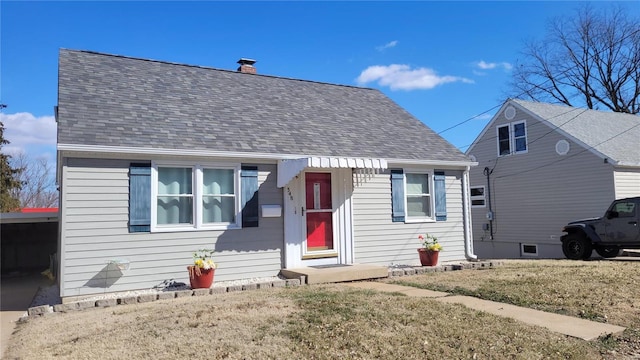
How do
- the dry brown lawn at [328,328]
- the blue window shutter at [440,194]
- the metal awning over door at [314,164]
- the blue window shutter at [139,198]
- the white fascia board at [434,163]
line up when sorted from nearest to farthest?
the dry brown lawn at [328,328]
the blue window shutter at [139,198]
the metal awning over door at [314,164]
the white fascia board at [434,163]
the blue window shutter at [440,194]

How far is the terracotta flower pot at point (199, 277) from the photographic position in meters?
7.54

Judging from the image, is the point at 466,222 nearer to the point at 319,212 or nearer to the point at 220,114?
the point at 319,212

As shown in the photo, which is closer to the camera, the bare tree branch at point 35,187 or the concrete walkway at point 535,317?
the concrete walkway at point 535,317

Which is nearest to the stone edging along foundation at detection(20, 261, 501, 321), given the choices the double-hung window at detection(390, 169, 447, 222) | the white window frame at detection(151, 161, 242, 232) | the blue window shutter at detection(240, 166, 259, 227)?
the white window frame at detection(151, 161, 242, 232)

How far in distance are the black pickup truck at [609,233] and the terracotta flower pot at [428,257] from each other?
214 inches

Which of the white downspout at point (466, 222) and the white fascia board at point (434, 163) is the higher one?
the white fascia board at point (434, 163)

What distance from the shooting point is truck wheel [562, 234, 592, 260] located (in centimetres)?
1252

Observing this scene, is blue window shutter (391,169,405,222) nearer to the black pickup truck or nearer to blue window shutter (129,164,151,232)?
blue window shutter (129,164,151,232)

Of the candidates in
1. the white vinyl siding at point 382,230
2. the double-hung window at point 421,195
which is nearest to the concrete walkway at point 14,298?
the white vinyl siding at point 382,230

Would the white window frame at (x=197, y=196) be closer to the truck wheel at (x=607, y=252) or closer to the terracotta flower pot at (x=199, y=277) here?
the terracotta flower pot at (x=199, y=277)

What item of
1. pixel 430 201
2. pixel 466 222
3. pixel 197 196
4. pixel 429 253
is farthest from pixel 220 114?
pixel 466 222

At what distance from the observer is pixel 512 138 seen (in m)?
17.8

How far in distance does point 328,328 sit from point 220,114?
6.34 m

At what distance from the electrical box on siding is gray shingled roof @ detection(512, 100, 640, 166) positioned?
1144 cm
